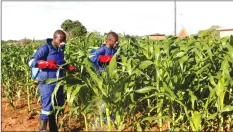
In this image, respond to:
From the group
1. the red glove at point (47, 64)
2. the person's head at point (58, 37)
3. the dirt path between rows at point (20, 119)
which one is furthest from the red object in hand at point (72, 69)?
the dirt path between rows at point (20, 119)

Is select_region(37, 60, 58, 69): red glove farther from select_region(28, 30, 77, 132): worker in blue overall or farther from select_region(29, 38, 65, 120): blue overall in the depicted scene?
select_region(29, 38, 65, 120): blue overall

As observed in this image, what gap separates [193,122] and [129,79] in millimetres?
773

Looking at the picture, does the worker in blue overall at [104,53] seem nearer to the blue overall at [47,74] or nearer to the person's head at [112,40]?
the person's head at [112,40]

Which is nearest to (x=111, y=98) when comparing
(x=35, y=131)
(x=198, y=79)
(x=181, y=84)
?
(x=181, y=84)

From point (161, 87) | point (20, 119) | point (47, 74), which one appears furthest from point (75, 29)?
point (161, 87)

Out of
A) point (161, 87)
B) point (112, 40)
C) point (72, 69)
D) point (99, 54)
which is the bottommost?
point (161, 87)

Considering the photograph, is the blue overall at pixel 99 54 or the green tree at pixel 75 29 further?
the green tree at pixel 75 29

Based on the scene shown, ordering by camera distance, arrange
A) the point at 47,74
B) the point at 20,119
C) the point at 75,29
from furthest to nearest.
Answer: the point at 75,29, the point at 20,119, the point at 47,74

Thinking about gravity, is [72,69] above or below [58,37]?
below

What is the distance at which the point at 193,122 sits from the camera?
3732 millimetres

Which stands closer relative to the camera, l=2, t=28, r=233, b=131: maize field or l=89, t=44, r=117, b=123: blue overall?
l=2, t=28, r=233, b=131: maize field

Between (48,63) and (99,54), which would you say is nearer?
(48,63)

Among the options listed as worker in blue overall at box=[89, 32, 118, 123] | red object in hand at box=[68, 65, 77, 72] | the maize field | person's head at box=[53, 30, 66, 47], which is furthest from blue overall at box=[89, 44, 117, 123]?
the maize field

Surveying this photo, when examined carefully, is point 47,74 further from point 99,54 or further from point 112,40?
point 112,40
